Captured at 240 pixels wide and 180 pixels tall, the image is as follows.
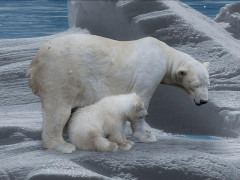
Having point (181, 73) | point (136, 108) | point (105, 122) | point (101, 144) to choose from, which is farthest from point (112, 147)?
point (181, 73)

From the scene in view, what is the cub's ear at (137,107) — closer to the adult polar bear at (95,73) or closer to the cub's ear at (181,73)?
the adult polar bear at (95,73)

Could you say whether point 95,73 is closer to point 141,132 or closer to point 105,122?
point 105,122

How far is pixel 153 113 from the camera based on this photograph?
6.79 metres

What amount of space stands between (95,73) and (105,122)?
483mm

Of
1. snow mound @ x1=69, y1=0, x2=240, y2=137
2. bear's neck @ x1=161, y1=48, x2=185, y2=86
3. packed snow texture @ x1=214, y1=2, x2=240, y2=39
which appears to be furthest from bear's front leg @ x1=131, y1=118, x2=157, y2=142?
packed snow texture @ x1=214, y1=2, x2=240, y2=39

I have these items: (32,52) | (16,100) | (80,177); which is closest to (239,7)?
(32,52)

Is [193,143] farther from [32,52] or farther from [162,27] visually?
[32,52]

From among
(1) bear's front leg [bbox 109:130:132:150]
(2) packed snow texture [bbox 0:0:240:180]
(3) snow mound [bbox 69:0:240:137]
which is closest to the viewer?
(2) packed snow texture [bbox 0:0:240:180]

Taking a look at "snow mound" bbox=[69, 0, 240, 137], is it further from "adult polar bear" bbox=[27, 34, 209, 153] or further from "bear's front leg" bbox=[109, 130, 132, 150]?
"bear's front leg" bbox=[109, 130, 132, 150]

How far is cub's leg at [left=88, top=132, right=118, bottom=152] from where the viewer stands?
4.39 m

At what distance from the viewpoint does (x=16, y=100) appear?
22.2 ft

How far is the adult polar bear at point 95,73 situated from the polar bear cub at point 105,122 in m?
0.11

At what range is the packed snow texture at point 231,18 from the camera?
8.19m

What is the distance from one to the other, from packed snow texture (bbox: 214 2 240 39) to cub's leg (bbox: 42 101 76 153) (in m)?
4.30
